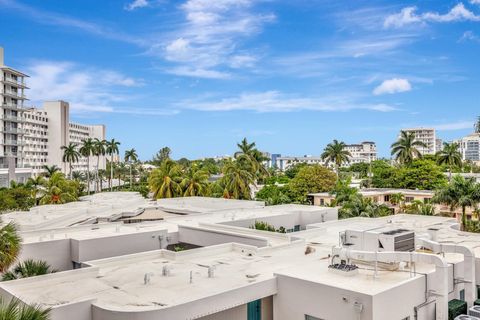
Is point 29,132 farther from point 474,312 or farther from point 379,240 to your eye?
point 474,312

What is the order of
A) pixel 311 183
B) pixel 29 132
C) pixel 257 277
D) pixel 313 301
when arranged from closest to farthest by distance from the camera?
pixel 313 301 < pixel 257 277 < pixel 311 183 < pixel 29 132

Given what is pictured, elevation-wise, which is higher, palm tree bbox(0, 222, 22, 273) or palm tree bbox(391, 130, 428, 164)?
palm tree bbox(391, 130, 428, 164)

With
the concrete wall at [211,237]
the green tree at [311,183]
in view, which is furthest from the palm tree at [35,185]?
the concrete wall at [211,237]

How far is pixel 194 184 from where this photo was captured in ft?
182

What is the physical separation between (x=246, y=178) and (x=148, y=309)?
4650 centimetres

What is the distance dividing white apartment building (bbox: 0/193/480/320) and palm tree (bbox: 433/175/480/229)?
16395mm

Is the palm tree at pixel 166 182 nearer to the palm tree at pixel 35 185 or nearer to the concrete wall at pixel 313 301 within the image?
the palm tree at pixel 35 185

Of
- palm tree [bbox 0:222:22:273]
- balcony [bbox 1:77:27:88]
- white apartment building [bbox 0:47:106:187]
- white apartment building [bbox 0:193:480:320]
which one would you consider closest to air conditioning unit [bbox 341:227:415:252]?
white apartment building [bbox 0:193:480:320]

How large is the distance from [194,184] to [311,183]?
994 inches

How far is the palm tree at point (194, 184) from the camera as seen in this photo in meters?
55.1

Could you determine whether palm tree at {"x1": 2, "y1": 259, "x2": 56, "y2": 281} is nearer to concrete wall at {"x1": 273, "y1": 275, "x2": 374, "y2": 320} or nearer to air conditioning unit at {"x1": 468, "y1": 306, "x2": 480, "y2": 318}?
concrete wall at {"x1": 273, "y1": 275, "x2": 374, "y2": 320}

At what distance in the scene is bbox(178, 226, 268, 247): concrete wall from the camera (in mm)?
21828

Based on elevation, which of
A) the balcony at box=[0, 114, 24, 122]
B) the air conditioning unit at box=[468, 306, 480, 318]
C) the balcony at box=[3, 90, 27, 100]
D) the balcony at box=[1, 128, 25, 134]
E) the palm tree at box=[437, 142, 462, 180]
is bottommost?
the air conditioning unit at box=[468, 306, 480, 318]

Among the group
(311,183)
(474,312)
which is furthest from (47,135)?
(474,312)
